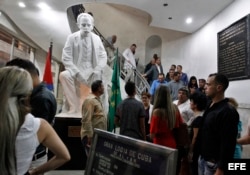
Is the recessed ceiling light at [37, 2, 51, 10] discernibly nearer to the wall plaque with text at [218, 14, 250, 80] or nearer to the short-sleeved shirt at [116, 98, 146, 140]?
the short-sleeved shirt at [116, 98, 146, 140]

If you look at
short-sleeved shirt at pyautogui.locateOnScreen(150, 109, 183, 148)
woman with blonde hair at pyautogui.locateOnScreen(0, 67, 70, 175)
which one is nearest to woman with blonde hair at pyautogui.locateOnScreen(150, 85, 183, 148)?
short-sleeved shirt at pyautogui.locateOnScreen(150, 109, 183, 148)

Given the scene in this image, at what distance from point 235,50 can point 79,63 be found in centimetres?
320

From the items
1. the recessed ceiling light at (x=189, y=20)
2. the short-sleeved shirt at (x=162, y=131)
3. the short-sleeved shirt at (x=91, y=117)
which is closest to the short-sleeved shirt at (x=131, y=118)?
the short-sleeved shirt at (x=91, y=117)

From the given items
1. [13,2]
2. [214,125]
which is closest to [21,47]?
[13,2]

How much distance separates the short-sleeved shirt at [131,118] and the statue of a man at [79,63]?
4.79 feet

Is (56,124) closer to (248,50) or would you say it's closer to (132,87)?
(132,87)

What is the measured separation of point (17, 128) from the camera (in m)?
0.95

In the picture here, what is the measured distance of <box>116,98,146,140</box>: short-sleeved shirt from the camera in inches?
112

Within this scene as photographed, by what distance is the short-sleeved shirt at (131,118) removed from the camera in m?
2.84

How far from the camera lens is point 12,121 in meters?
0.93

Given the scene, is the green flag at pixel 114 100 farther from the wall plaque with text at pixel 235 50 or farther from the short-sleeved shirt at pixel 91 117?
the wall plaque with text at pixel 235 50

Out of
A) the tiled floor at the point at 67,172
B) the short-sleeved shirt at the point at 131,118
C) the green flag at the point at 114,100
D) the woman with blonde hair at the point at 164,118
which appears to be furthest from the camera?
the green flag at the point at 114,100

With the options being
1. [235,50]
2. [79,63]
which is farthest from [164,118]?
[235,50]

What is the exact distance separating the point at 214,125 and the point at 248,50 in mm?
3332
